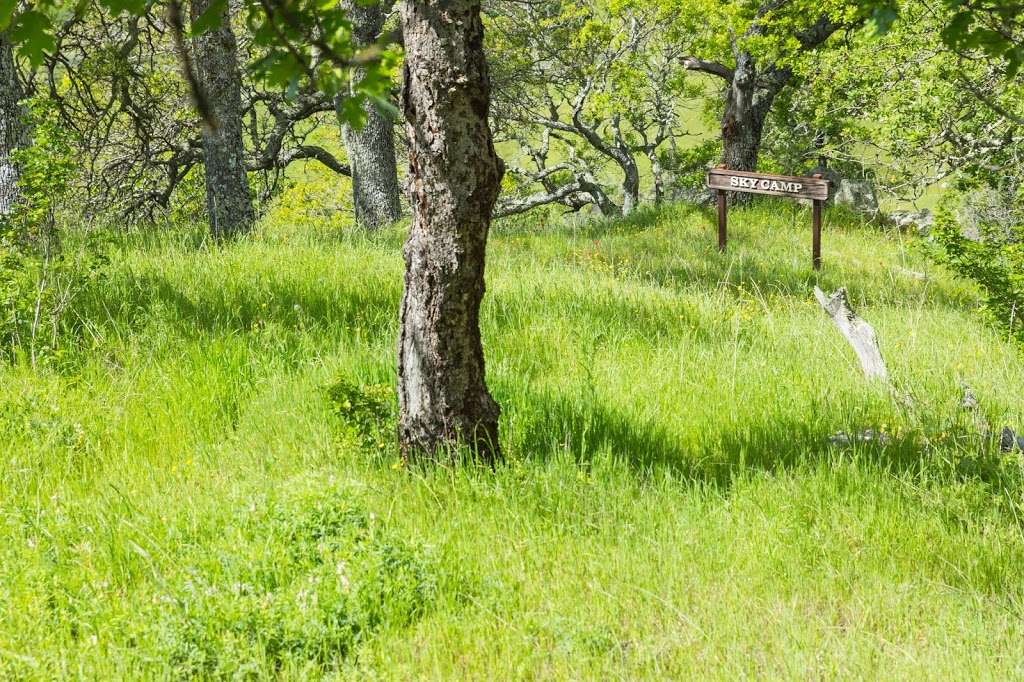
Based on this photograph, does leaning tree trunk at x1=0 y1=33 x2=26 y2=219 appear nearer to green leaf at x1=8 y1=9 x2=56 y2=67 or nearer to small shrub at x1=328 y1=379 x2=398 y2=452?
small shrub at x1=328 y1=379 x2=398 y2=452

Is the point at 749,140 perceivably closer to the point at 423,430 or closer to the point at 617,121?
the point at 617,121

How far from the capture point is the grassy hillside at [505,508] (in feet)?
9.55

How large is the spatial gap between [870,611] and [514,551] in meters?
1.29

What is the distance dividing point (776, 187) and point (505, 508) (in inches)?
286

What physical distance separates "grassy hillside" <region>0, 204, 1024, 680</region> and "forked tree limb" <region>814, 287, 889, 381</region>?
12 centimetres

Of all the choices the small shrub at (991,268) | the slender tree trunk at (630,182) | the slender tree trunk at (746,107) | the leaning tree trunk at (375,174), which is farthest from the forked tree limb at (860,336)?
the slender tree trunk at (630,182)

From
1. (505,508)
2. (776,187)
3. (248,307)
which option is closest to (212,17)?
(505,508)

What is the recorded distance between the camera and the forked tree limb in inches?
204

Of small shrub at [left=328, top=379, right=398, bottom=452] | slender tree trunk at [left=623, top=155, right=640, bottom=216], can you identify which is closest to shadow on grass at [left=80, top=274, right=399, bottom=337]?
small shrub at [left=328, top=379, right=398, bottom=452]

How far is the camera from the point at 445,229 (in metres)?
3.84

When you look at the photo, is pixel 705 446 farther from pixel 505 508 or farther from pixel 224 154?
pixel 224 154

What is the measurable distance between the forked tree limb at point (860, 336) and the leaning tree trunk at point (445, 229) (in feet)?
7.97

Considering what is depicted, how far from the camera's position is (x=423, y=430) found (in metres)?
4.06

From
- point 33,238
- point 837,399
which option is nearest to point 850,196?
point 837,399
